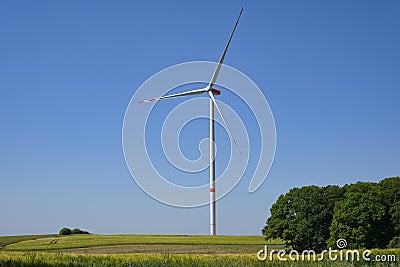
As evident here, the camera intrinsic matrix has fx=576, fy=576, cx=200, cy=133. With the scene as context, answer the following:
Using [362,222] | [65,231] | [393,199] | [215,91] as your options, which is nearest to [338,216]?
[362,222]

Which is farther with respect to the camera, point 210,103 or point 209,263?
point 210,103

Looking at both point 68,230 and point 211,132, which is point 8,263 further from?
point 68,230

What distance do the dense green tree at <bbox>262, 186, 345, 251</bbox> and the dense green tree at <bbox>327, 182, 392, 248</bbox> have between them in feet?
9.32

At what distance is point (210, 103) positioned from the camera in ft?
203

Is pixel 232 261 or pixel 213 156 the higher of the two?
pixel 213 156

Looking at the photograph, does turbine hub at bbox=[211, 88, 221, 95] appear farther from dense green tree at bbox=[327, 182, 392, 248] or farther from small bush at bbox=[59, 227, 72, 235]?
small bush at bbox=[59, 227, 72, 235]

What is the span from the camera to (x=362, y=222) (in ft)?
195

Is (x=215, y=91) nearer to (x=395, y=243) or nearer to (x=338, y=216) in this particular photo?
(x=338, y=216)

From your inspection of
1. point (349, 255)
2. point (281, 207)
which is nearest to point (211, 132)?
point (281, 207)

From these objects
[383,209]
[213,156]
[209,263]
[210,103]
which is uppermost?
[210,103]

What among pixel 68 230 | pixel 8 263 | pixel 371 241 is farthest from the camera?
pixel 68 230

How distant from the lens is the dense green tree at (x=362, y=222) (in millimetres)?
59237

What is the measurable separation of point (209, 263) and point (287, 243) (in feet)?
139

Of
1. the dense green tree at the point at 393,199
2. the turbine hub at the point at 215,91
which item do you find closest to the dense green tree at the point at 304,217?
the dense green tree at the point at 393,199
